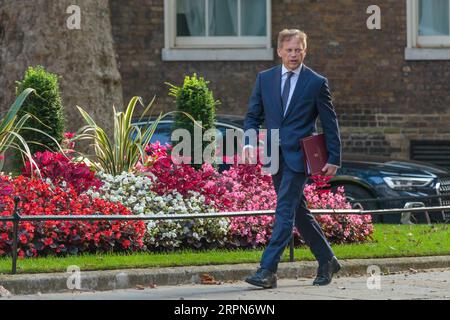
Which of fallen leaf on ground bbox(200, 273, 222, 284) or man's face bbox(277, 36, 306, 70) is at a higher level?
man's face bbox(277, 36, 306, 70)

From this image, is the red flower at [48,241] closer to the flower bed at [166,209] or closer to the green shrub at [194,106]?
the flower bed at [166,209]

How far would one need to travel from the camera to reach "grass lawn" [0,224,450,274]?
1056 centimetres

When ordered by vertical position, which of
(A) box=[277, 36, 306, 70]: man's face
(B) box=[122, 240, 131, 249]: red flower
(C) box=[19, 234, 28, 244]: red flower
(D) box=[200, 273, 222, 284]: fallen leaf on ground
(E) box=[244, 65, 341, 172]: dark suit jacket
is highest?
(A) box=[277, 36, 306, 70]: man's face

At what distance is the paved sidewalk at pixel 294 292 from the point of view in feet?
31.0

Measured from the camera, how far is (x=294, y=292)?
9797 millimetres

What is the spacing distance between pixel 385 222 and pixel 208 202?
4281 millimetres

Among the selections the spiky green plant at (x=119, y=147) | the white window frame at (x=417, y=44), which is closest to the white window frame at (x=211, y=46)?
the white window frame at (x=417, y=44)

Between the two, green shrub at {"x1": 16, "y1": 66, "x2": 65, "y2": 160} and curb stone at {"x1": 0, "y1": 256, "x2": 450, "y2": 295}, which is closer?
curb stone at {"x1": 0, "y1": 256, "x2": 450, "y2": 295}

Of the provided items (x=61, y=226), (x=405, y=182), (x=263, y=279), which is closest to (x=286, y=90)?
(x=263, y=279)

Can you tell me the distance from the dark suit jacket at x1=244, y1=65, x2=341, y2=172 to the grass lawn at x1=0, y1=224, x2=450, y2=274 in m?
1.61

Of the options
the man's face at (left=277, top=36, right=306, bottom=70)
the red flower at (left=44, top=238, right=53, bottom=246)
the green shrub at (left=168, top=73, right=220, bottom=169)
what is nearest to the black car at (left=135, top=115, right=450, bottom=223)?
the green shrub at (left=168, top=73, right=220, bottom=169)

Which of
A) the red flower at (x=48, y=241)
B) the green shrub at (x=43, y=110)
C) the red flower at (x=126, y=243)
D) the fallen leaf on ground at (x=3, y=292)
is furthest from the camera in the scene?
the green shrub at (x=43, y=110)

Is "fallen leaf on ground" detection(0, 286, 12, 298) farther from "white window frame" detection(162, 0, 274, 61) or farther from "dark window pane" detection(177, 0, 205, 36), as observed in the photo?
"dark window pane" detection(177, 0, 205, 36)

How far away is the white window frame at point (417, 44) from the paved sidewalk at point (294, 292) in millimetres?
10688
